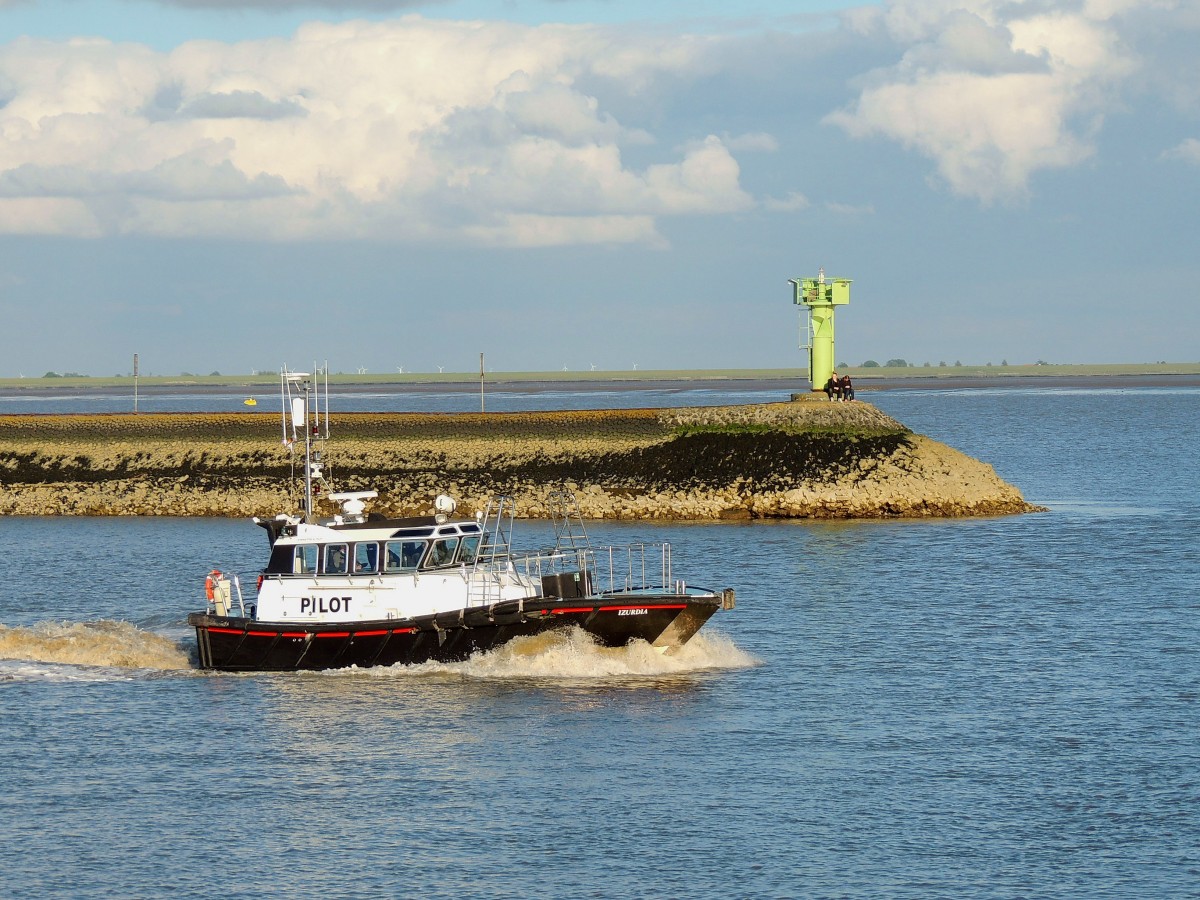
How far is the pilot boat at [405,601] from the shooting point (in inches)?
1123

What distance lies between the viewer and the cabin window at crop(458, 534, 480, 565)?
29625mm

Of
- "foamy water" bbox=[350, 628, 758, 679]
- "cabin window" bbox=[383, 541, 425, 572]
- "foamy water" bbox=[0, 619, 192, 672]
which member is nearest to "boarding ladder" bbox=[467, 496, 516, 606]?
"foamy water" bbox=[350, 628, 758, 679]

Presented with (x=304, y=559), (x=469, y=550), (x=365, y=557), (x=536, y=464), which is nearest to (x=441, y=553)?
(x=469, y=550)

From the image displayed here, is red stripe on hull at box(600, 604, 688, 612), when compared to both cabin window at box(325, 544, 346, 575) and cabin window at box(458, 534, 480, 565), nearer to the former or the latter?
cabin window at box(458, 534, 480, 565)

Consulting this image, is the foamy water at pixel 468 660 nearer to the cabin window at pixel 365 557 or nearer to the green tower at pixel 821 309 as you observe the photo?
the cabin window at pixel 365 557

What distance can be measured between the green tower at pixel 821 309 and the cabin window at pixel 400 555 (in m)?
36.2

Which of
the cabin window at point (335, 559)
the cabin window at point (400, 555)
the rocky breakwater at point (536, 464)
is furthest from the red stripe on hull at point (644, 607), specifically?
the rocky breakwater at point (536, 464)

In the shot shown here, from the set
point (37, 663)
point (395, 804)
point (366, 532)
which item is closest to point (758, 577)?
point (366, 532)

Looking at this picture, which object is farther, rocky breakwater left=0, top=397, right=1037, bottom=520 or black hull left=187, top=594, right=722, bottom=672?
rocky breakwater left=0, top=397, right=1037, bottom=520

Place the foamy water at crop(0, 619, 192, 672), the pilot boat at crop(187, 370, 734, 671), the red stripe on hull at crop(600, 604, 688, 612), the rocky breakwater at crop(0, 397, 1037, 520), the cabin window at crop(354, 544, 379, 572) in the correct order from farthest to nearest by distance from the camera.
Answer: the rocky breakwater at crop(0, 397, 1037, 520) < the foamy water at crop(0, 619, 192, 672) < the cabin window at crop(354, 544, 379, 572) < the pilot boat at crop(187, 370, 734, 671) < the red stripe on hull at crop(600, 604, 688, 612)

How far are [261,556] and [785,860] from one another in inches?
1202

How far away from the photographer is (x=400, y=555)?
29500 millimetres

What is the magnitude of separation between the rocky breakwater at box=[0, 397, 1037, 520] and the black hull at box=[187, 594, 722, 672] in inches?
842

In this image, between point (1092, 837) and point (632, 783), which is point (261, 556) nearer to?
point (632, 783)
